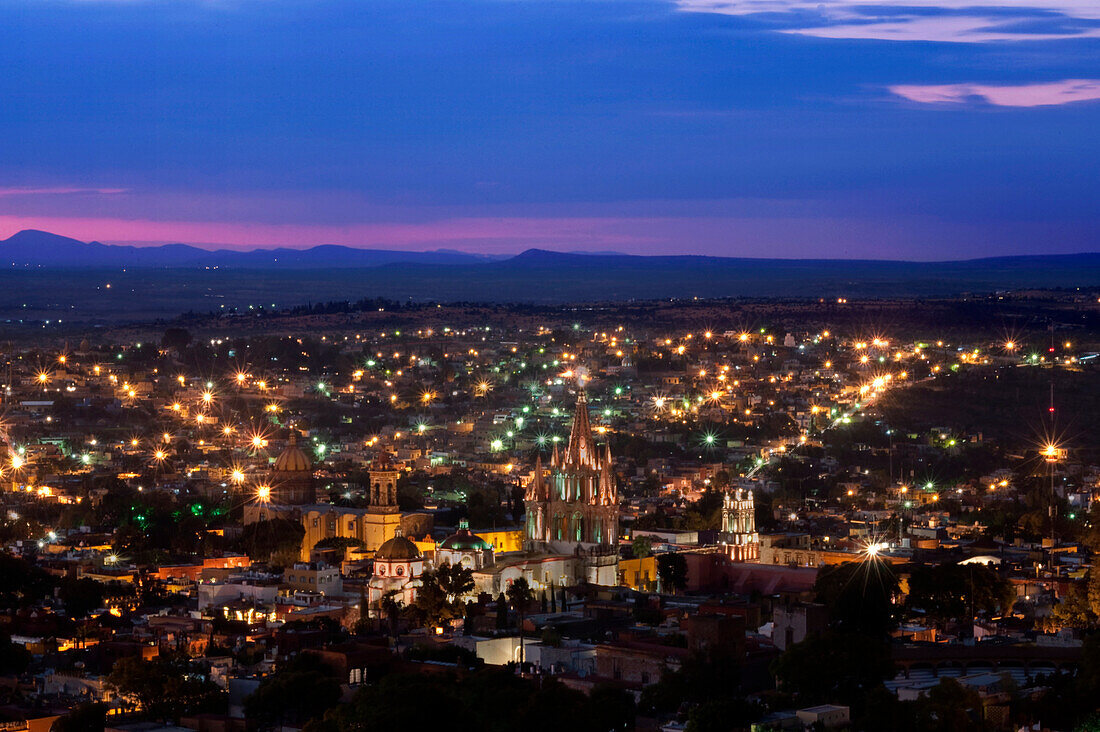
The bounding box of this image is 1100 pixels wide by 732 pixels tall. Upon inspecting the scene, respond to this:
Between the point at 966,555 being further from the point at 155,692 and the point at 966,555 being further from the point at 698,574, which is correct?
the point at 155,692

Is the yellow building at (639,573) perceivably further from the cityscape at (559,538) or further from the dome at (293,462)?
the dome at (293,462)

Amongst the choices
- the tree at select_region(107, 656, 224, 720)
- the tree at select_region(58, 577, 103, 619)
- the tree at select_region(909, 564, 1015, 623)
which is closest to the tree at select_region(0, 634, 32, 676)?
the tree at select_region(107, 656, 224, 720)

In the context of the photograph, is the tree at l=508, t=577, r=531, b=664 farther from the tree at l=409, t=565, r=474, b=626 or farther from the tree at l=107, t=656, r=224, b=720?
the tree at l=107, t=656, r=224, b=720

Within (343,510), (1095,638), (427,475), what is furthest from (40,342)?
(1095,638)

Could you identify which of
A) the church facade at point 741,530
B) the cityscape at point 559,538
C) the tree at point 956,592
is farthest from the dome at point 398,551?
the tree at point 956,592

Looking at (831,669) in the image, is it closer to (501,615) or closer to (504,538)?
(501,615)
